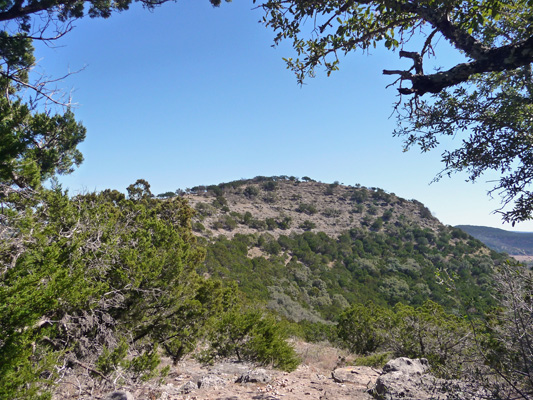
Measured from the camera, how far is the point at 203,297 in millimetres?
9422

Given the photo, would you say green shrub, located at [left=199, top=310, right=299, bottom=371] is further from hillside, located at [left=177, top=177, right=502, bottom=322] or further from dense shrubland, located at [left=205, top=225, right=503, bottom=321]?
dense shrubland, located at [left=205, top=225, right=503, bottom=321]

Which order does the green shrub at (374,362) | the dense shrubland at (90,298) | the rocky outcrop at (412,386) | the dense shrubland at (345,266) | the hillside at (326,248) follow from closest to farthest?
the dense shrubland at (90,298) → the rocky outcrop at (412,386) → the green shrub at (374,362) → the dense shrubland at (345,266) → the hillside at (326,248)

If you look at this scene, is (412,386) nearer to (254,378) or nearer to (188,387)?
(254,378)

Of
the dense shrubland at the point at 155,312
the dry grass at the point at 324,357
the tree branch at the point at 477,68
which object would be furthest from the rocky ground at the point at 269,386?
the tree branch at the point at 477,68

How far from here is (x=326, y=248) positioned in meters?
37.7

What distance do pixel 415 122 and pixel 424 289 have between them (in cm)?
2816

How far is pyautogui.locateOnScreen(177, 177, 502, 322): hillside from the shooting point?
2541 cm

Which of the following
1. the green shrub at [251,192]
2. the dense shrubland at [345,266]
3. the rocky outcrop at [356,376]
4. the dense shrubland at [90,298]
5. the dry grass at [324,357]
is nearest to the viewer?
the dense shrubland at [90,298]

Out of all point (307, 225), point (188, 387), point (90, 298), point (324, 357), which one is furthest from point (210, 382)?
point (307, 225)

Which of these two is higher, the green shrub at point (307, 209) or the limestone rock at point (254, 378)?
the green shrub at point (307, 209)

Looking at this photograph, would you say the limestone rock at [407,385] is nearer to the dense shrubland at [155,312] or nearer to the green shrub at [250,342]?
the dense shrubland at [155,312]

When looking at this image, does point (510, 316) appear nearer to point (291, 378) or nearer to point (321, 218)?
point (291, 378)

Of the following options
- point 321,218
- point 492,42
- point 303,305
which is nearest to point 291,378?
point 492,42

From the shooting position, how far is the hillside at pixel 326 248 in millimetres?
25406
